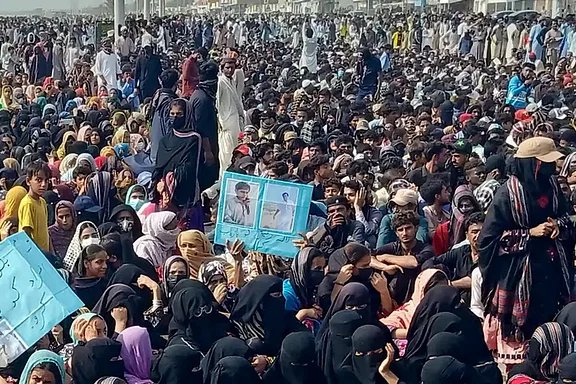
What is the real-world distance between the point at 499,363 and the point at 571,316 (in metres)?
0.73

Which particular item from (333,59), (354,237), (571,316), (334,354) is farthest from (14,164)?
(333,59)

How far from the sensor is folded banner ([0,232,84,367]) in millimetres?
4582

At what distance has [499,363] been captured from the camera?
17.4 feet

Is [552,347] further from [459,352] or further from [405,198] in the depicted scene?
[405,198]

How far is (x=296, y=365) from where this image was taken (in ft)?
15.2

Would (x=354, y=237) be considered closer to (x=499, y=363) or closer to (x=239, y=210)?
(x=239, y=210)

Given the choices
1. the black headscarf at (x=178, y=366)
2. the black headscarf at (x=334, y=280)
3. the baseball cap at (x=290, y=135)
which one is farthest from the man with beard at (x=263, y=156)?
the black headscarf at (x=178, y=366)

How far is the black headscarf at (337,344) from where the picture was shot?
4.64 metres

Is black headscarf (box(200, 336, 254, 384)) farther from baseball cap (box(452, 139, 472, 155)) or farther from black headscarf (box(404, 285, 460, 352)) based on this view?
baseball cap (box(452, 139, 472, 155))

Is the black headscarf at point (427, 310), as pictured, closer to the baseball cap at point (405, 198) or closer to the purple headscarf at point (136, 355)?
the purple headscarf at point (136, 355)

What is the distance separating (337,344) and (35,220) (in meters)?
2.45

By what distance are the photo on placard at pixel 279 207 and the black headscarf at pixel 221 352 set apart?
159cm

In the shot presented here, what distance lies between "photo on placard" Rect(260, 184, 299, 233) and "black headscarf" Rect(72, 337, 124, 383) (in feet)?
6.05

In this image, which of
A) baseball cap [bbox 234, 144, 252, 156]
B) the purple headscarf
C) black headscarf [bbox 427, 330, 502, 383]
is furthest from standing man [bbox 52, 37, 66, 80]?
black headscarf [bbox 427, 330, 502, 383]
